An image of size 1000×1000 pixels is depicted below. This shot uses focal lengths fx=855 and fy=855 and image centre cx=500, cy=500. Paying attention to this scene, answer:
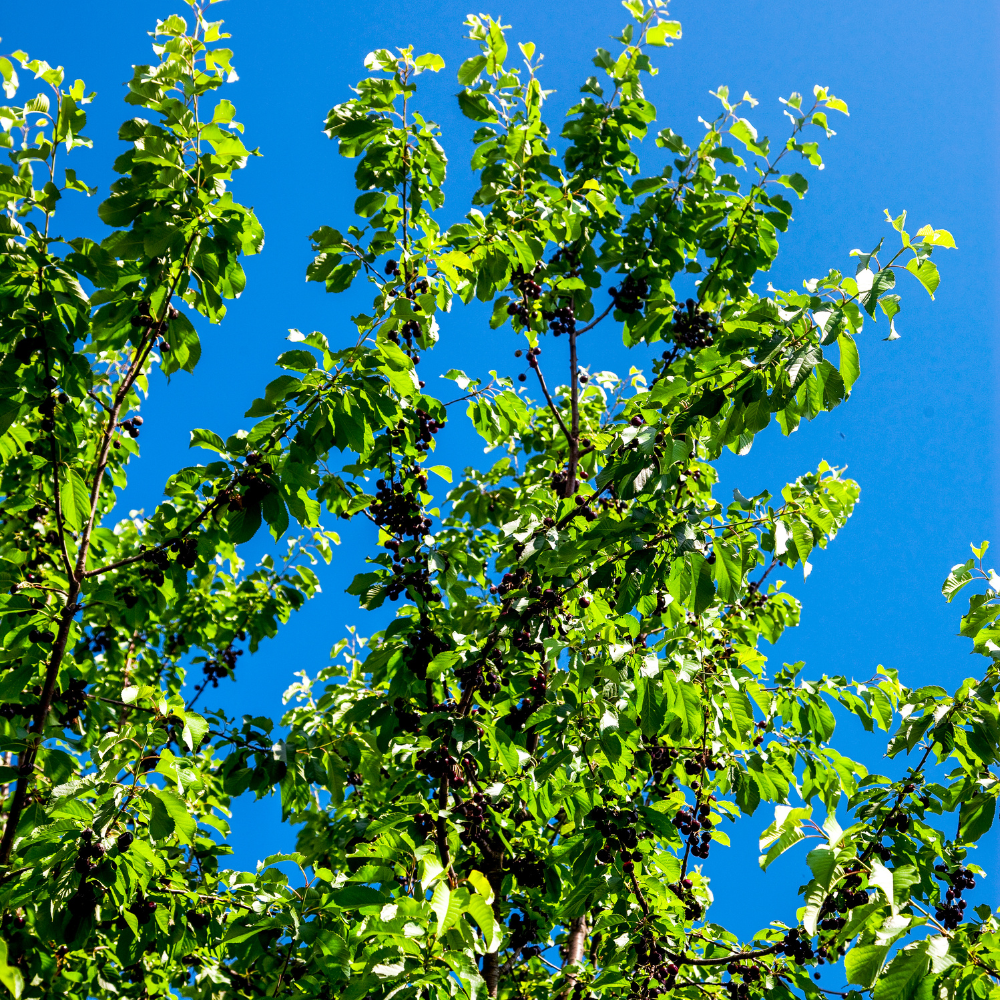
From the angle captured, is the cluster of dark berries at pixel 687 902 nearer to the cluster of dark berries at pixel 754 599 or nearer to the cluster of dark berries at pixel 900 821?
the cluster of dark berries at pixel 900 821

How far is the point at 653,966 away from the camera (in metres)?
3.67

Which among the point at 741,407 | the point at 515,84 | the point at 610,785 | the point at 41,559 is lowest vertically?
the point at 610,785

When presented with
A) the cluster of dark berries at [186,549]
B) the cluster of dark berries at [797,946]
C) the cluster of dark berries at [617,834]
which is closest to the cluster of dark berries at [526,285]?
the cluster of dark berries at [186,549]

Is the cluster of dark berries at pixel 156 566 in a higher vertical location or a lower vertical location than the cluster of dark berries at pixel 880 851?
higher

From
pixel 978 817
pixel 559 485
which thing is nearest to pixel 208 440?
pixel 559 485

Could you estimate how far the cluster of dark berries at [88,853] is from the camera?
3.19m

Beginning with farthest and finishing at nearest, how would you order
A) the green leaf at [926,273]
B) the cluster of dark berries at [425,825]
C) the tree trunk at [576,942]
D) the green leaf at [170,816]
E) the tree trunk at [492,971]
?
the tree trunk at [576,942] < the tree trunk at [492,971] < the cluster of dark berries at [425,825] < the green leaf at [170,816] < the green leaf at [926,273]

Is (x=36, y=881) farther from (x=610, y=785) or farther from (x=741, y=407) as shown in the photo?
(x=741, y=407)

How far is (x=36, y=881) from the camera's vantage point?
3.27 m

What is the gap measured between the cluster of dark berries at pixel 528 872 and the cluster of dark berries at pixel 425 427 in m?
2.00

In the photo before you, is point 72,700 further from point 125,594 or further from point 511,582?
point 511,582

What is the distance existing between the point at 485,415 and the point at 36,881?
3.01 meters

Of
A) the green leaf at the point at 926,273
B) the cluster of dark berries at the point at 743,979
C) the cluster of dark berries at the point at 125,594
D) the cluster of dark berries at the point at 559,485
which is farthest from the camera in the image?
the cluster of dark berries at the point at 559,485

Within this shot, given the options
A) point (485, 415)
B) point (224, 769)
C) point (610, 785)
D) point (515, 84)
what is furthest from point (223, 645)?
point (515, 84)
